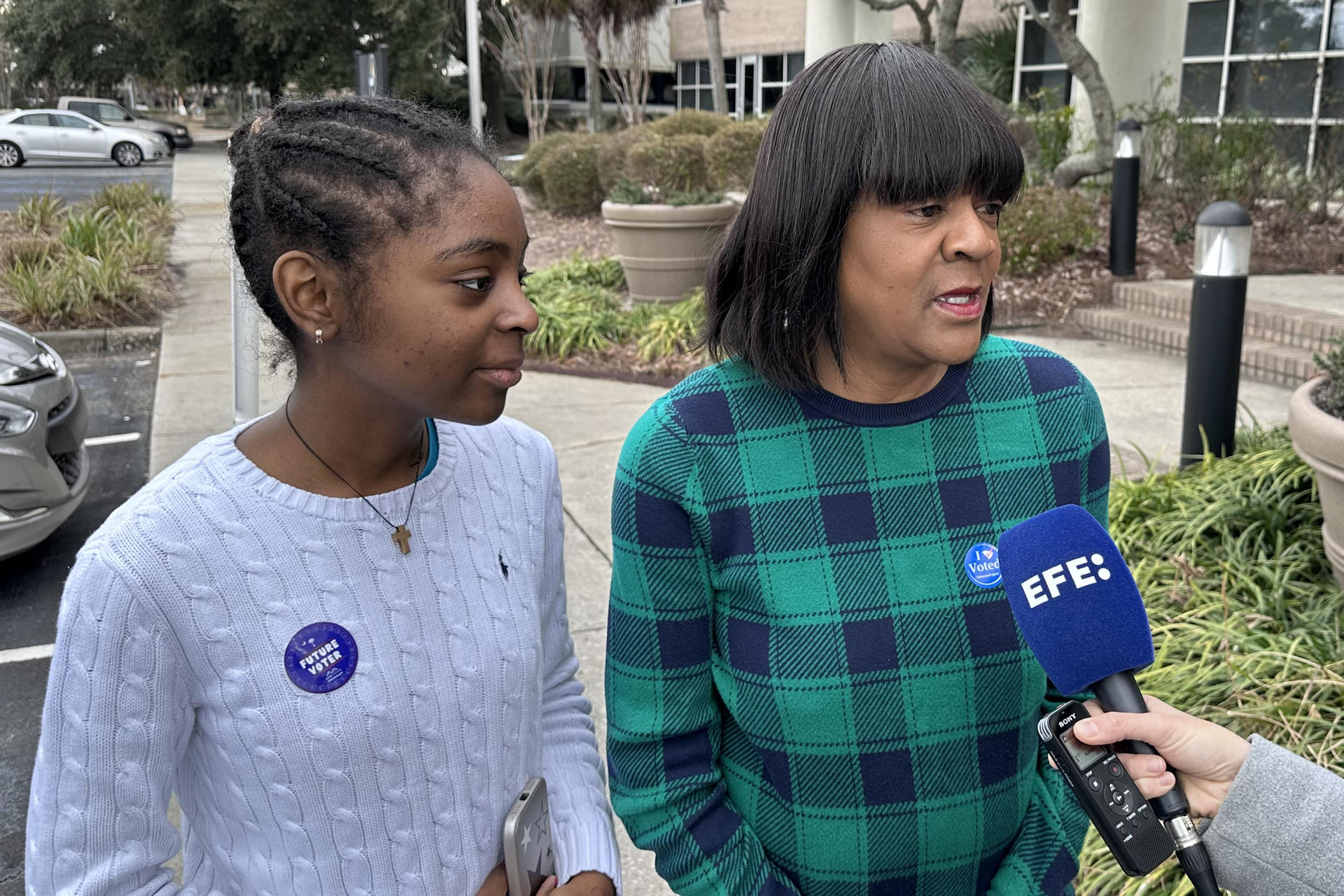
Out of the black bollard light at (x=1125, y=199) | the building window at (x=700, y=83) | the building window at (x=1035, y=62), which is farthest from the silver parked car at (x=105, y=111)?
the black bollard light at (x=1125, y=199)

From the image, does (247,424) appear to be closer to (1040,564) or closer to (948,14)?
(1040,564)

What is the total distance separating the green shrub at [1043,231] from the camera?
31.3 feet

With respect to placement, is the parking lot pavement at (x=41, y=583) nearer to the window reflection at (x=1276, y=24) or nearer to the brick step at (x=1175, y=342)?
the brick step at (x=1175, y=342)

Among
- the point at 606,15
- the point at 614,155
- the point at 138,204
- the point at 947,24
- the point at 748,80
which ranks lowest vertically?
the point at 138,204

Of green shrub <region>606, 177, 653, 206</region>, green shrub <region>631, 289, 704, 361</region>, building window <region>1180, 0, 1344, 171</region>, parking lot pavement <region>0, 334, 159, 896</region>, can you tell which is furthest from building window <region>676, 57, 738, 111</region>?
parking lot pavement <region>0, 334, 159, 896</region>

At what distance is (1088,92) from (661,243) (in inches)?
170

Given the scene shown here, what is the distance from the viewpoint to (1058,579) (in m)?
1.41

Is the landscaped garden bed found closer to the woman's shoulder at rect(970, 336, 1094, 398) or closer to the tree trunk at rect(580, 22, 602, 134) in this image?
the woman's shoulder at rect(970, 336, 1094, 398)

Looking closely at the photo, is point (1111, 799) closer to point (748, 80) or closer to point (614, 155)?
point (614, 155)

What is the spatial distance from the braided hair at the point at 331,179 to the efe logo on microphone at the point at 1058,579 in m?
0.84

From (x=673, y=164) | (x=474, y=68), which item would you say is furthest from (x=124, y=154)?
(x=673, y=164)

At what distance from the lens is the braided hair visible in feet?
4.68

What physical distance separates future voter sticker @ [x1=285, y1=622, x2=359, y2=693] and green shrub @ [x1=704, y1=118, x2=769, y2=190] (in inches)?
458

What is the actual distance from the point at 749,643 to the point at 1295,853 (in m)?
0.71
